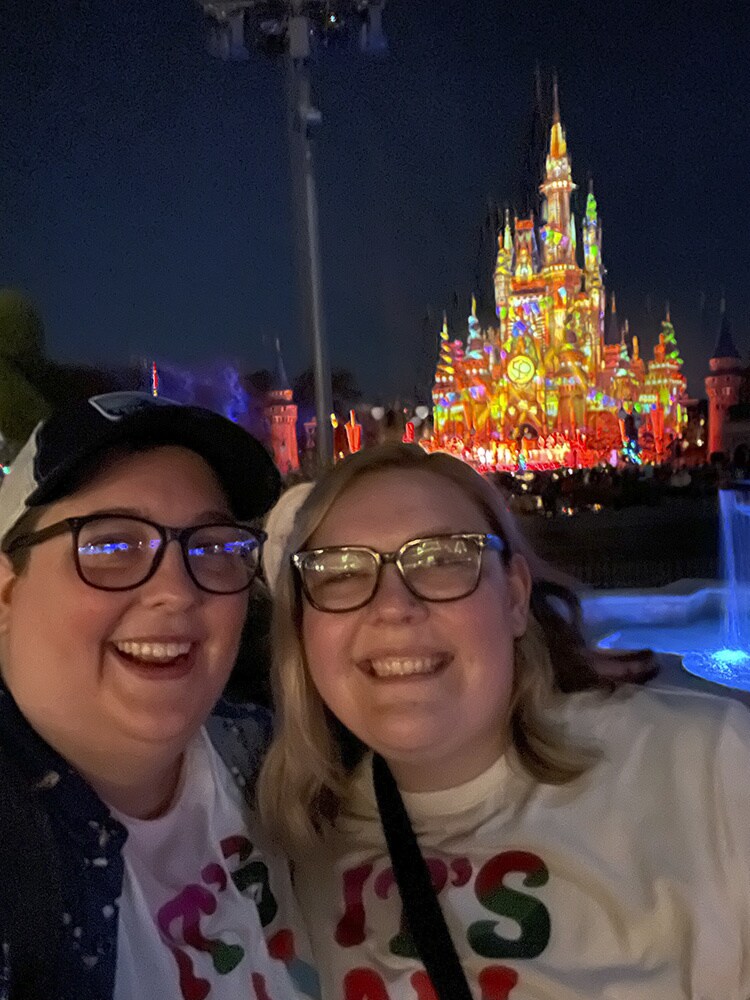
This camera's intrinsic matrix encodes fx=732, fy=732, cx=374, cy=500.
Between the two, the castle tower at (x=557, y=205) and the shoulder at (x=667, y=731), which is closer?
the shoulder at (x=667, y=731)

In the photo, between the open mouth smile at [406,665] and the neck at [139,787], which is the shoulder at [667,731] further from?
the neck at [139,787]

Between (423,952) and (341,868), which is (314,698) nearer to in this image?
(341,868)

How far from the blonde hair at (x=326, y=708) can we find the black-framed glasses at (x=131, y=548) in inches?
13.2

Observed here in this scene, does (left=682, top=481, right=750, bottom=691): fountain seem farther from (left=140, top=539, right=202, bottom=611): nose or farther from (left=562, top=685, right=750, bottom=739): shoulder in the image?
(left=140, top=539, right=202, bottom=611): nose

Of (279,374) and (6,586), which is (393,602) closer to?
(6,586)

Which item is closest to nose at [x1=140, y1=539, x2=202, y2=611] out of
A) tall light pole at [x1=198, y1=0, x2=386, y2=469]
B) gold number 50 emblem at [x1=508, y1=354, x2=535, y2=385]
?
tall light pole at [x1=198, y1=0, x2=386, y2=469]

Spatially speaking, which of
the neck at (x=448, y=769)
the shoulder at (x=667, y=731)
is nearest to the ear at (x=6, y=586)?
the neck at (x=448, y=769)

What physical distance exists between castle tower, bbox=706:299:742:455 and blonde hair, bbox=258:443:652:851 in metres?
37.1

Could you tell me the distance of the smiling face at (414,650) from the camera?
1.70m

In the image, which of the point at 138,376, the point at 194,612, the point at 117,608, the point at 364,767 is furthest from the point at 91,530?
the point at 138,376

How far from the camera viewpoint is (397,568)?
5.64 ft

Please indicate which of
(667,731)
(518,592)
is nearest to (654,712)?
(667,731)

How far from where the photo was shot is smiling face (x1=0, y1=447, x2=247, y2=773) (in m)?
1.43

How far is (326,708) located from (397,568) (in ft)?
1.77
